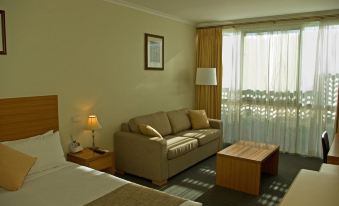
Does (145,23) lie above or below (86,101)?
above

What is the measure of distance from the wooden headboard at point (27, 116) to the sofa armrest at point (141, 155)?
103 centimetres

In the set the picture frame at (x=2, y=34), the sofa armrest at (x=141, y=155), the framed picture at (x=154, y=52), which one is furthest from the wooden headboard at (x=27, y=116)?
the framed picture at (x=154, y=52)

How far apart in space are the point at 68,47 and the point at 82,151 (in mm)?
1389

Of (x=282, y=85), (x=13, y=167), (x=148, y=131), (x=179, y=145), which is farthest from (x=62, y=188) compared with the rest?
(x=282, y=85)

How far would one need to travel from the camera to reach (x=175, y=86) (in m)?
5.72

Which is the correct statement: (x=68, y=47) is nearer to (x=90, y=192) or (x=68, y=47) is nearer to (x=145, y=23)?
(x=145, y=23)

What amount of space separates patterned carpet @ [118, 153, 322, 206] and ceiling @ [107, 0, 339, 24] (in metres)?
2.65

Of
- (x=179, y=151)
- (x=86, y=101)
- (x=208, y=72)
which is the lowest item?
(x=179, y=151)

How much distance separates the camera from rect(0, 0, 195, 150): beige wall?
309cm

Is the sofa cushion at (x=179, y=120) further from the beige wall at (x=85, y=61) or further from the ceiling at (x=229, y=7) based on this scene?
the ceiling at (x=229, y=7)

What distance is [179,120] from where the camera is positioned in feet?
16.8

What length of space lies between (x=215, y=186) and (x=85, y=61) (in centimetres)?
251

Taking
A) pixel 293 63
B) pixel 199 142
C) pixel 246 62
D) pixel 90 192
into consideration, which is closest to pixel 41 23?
pixel 90 192

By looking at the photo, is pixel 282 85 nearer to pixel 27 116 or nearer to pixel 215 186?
pixel 215 186
